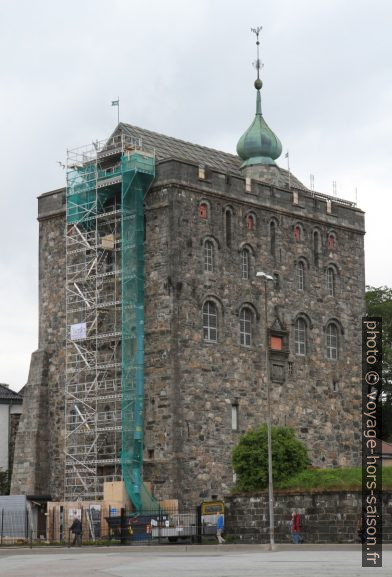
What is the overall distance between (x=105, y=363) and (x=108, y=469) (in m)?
4.99

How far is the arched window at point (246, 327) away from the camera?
62.0 metres

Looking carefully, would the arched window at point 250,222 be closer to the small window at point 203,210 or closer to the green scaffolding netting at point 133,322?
the small window at point 203,210

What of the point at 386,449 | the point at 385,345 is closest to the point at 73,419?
the point at 386,449

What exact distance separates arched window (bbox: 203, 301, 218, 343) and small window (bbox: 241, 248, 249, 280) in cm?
267

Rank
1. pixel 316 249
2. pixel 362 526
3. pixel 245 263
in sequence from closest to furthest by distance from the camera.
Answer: pixel 362 526
pixel 245 263
pixel 316 249

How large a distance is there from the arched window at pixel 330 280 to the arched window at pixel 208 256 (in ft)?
28.3

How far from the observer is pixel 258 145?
223ft

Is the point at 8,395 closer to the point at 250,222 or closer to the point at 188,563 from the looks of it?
the point at 250,222

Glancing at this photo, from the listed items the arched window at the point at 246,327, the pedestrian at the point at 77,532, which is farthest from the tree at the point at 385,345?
the pedestrian at the point at 77,532

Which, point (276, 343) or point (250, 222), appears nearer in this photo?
point (250, 222)

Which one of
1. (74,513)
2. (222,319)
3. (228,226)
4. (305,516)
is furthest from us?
(228,226)

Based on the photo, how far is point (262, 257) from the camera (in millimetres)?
63531

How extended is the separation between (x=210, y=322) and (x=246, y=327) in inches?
102

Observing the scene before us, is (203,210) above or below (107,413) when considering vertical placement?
above
